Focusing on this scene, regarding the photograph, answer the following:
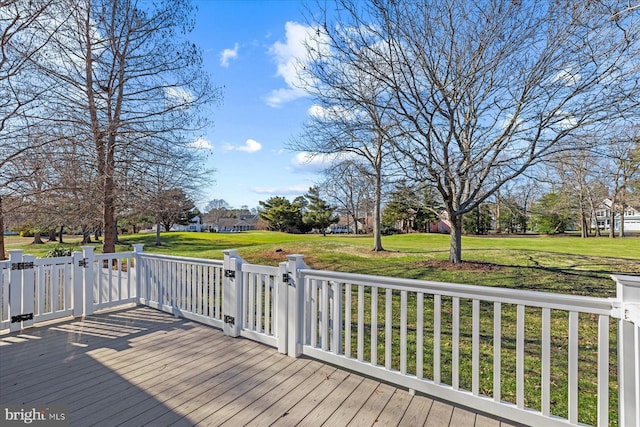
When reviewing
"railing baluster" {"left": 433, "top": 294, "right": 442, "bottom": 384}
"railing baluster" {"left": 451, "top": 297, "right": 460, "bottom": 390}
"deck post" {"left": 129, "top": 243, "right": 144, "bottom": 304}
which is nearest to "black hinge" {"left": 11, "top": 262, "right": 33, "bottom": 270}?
"deck post" {"left": 129, "top": 243, "right": 144, "bottom": 304}

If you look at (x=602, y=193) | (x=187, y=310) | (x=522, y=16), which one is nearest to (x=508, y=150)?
(x=522, y=16)

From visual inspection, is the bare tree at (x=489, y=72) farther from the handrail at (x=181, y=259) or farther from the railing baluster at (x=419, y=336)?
the railing baluster at (x=419, y=336)

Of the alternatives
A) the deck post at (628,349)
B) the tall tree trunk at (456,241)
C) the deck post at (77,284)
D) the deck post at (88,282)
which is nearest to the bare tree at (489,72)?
the tall tree trunk at (456,241)

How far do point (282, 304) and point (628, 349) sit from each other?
8.04 feet

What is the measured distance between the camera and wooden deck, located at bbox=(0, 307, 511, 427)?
2.08 m

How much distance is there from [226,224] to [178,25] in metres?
41.7

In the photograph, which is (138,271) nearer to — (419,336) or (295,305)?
(295,305)

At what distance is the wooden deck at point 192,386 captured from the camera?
6.82 ft

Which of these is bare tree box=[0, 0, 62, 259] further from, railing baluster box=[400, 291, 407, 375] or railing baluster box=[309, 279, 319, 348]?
railing baluster box=[400, 291, 407, 375]

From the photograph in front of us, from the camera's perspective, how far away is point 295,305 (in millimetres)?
2998

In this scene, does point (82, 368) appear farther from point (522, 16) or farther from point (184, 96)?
point (522, 16)

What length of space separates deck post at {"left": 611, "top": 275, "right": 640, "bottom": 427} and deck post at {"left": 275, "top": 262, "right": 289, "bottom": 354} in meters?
2.35

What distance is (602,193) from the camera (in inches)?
616

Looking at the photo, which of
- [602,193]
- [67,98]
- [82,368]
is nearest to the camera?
[82,368]
